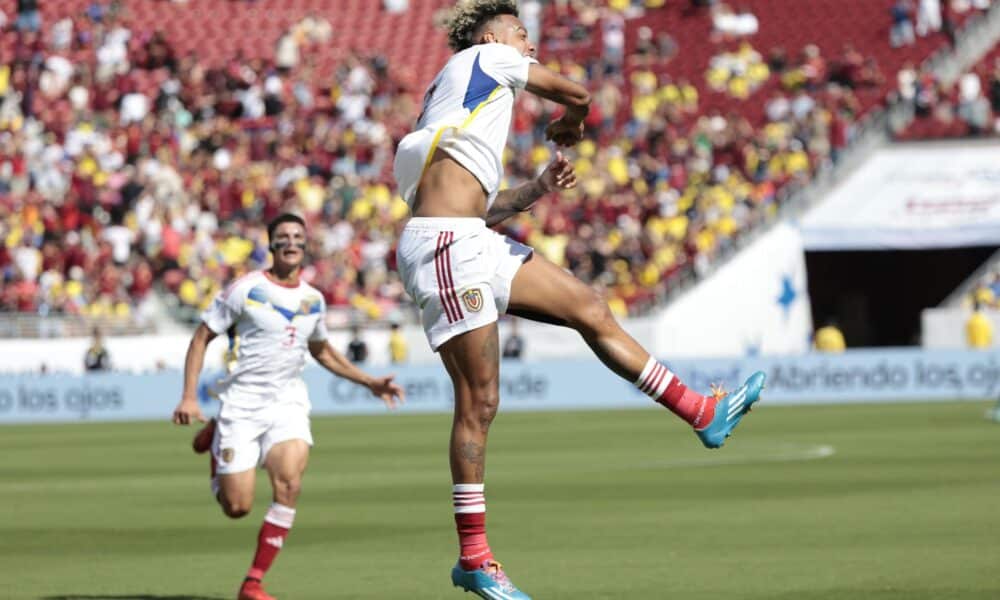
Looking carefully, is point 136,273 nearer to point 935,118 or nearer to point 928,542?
point 935,118

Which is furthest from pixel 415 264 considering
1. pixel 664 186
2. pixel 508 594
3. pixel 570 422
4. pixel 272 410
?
pixel 664 186

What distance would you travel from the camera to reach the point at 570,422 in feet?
96.0

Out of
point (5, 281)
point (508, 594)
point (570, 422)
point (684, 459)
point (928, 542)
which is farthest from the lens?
point (5, 281)

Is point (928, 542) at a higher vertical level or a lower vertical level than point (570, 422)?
higher

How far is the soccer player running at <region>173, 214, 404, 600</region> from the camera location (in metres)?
11.2

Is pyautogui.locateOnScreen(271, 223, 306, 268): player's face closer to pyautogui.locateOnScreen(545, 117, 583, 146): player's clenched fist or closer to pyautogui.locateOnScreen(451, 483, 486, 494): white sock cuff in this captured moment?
pyautogui.locateOnScreen(545, 117, 583, 146): player's clenched fist

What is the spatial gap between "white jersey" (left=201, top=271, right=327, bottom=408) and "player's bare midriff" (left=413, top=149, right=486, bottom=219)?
354 cm

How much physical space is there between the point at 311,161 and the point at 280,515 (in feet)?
95.1

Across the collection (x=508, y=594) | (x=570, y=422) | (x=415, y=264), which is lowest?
(x=570, y=422)

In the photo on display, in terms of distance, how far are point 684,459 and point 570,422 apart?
8520 millimetres

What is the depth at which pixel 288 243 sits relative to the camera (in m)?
11.4

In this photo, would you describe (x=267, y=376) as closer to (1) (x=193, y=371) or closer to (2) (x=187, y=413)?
(1) (x=193, y=371)

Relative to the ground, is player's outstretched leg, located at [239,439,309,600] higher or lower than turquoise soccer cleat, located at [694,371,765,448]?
lower

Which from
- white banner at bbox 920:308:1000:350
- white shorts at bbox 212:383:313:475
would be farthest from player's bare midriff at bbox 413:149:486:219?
white banner at bbox 920:308:1000:350
